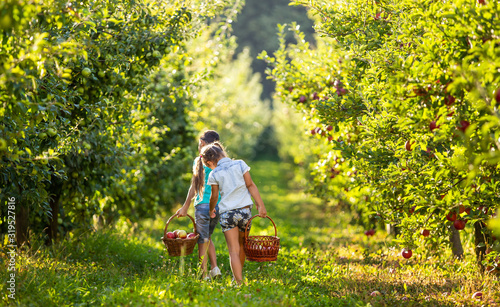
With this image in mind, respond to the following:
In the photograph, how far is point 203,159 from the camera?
5.19 m

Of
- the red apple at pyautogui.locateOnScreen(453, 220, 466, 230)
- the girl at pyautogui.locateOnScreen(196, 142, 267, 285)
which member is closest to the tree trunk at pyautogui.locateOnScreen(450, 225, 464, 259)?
the red apple at pyautogui.locateOnScreen(453, 220, 466, 230)

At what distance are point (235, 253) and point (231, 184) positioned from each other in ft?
2.53

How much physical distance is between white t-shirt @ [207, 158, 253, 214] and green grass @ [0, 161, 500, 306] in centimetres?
81

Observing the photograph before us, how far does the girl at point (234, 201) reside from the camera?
4883 millimetres

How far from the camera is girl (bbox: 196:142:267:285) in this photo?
488 cm

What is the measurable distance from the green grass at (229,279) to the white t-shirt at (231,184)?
81 cm

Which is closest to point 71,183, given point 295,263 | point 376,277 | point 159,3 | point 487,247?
point 159,3

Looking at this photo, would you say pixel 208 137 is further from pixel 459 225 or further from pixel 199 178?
pixel 459 225

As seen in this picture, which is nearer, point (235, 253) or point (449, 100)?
point (449, 100)

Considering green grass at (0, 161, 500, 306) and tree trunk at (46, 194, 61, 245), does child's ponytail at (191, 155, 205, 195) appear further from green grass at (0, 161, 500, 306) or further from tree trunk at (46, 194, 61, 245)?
tree trunk at (46, 194, 61, 245)

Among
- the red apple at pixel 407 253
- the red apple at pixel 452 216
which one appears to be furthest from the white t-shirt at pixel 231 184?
the red apple at pixel 452 216

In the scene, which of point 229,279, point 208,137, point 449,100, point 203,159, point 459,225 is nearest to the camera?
point 449,100

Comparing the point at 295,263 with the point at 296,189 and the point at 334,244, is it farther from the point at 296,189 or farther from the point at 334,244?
the point at 296,189

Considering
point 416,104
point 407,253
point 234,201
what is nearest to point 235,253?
point 234,201
